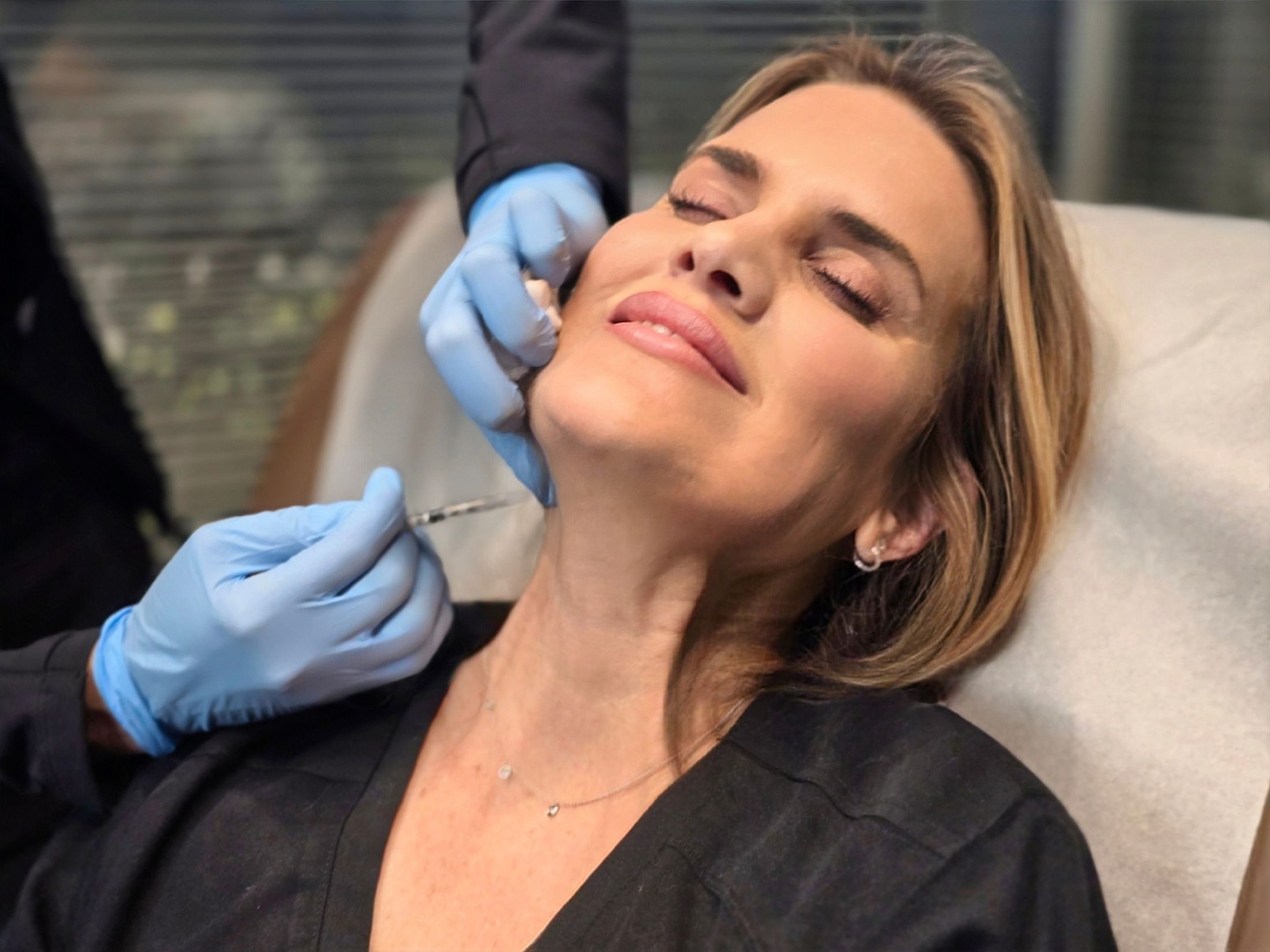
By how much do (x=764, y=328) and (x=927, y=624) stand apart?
15.3 inches

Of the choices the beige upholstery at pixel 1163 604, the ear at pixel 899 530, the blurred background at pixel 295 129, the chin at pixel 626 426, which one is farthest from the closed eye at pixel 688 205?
the blurred background at pixel 295 129

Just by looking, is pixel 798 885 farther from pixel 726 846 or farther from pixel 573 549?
pixel 573 549

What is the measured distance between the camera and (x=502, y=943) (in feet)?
2.94

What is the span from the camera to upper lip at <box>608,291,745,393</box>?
0.89 m

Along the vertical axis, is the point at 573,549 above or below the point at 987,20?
below

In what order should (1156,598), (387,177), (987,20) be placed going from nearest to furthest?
(1156,598) → (987,20) → (387,177)

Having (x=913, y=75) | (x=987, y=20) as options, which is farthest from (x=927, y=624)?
(x=987, y=20)

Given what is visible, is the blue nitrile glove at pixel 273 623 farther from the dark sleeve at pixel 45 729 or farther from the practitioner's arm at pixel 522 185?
the practitioner's arm at pixel 522 185

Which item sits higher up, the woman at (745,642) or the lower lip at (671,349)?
the lower lip at (671,349)

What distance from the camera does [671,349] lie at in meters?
0.88

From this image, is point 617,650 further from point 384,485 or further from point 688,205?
point 688,205

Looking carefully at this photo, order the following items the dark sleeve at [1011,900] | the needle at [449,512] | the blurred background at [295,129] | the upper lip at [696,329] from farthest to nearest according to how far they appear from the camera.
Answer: the blurred background at [295,129], the needle at [449,512], the upper lip at [696,329], the dark sleeve at [1011,900]

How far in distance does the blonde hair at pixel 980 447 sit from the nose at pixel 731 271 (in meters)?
0.24

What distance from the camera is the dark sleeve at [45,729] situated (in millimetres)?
1027
